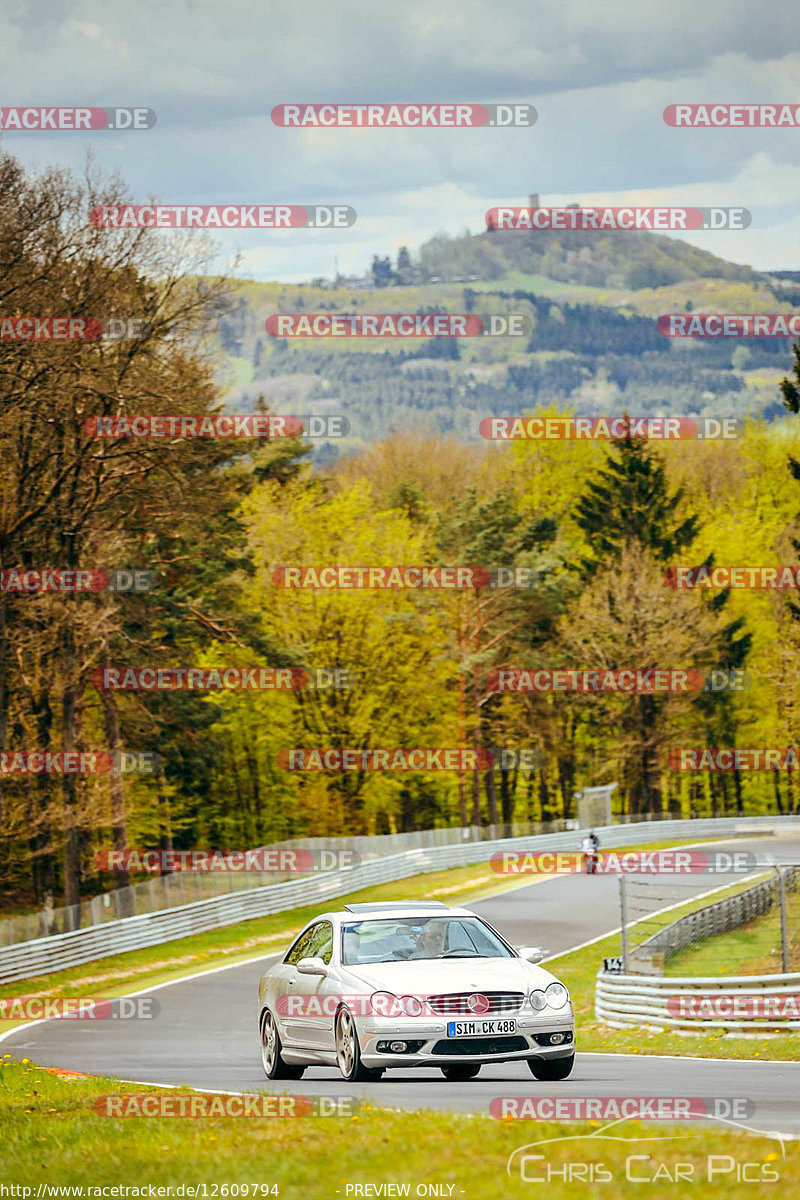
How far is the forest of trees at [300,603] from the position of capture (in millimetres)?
38781

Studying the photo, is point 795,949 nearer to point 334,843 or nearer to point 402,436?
point 334,843

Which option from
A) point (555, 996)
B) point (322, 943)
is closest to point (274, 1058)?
point (322, 943)

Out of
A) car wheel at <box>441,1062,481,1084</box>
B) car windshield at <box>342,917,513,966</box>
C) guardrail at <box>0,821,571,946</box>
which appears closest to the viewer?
car windshield at <box>342,917,513,966</box>

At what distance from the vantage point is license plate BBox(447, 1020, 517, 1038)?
41.3 feet

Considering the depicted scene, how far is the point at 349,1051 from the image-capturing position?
514 inches

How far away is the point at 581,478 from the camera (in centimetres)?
8794

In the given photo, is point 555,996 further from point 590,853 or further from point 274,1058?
point 590,853

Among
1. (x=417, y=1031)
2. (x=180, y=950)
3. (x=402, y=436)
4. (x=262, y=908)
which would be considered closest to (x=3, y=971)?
(x=180, y=950)

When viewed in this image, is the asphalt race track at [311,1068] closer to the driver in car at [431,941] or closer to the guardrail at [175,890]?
the driver in car at [431,941]

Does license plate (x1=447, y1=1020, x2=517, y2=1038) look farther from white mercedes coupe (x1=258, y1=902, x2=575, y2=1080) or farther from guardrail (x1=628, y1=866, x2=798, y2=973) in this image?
guardrail (x1=628, y1=866, x2=798, y2=973)

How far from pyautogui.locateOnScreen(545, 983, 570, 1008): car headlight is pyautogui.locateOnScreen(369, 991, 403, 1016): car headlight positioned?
1.18 m

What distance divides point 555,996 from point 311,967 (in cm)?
226

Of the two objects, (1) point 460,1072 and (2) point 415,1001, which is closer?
(2) point 415,1001

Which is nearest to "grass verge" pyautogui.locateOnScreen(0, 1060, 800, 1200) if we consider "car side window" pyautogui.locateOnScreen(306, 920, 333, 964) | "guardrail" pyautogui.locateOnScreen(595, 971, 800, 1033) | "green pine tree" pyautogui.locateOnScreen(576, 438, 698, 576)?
"car side window" pyautogui.locateOnScreen(306, 920, 333, 964)
